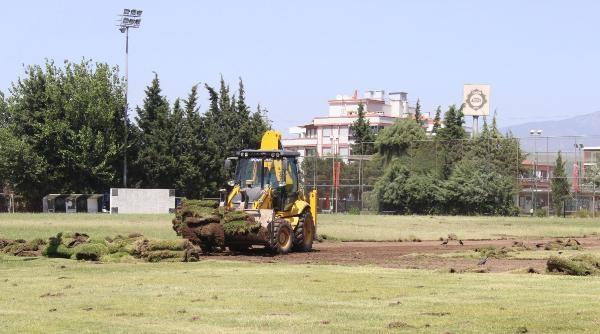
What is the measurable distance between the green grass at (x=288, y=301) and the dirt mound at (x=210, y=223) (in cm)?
667

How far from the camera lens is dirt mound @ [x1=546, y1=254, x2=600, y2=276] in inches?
928

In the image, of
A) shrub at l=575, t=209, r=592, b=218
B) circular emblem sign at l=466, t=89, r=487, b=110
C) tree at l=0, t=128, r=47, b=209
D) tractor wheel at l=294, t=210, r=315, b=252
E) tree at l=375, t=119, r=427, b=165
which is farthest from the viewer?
circular emblem sign at l=466, t=89, r=487, b=110

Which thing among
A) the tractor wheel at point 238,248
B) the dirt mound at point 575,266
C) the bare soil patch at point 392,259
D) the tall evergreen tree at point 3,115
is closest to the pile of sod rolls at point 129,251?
the bare soil patch at point 392,259

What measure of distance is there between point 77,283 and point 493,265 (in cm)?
1173

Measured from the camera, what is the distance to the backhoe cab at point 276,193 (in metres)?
34.4

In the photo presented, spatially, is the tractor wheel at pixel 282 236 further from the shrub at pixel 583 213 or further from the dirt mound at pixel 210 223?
the shrub at pixel 583 213


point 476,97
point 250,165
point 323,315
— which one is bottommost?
point 323,315

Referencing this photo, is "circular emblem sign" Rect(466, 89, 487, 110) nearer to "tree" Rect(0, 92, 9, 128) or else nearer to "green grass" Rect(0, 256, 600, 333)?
"tree" Rect(0, 92, 9, 128)

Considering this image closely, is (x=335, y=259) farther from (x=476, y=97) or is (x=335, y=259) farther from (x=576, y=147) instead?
(x=476, y=97)

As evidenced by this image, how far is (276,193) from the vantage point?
35031 millimetres

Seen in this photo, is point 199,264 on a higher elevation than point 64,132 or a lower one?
lower

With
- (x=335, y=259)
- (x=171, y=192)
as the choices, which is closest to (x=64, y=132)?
(x=171, y=192)

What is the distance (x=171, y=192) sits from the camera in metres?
88.9

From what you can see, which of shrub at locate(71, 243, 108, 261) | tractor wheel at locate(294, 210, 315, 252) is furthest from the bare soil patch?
shrub at locate(71, 243, 108, 261)
